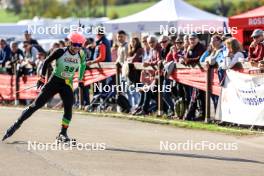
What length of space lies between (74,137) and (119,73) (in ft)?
16.0

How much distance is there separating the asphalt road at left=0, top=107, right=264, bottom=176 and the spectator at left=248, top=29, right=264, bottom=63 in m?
1.92

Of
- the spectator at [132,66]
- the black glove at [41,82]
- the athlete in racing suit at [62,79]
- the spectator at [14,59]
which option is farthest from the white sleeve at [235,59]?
the spectator at [14,59]

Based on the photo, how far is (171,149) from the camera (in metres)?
12.6

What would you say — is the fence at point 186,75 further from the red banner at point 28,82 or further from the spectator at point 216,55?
the spectator at point 216,55

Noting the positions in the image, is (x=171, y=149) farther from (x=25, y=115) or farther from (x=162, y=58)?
(x=162, y=58)

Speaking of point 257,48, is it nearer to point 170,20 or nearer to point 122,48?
point 122,48

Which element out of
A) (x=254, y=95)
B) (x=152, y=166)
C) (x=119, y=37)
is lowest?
(x=152, y=166)

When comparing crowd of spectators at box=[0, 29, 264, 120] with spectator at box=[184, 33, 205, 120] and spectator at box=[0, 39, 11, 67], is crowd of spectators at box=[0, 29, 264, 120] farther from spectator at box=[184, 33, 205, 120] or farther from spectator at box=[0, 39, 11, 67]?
spectator at box=[0, 39, 11, 67]

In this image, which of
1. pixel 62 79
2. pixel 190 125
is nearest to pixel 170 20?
pixel 190 125

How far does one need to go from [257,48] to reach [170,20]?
921cm

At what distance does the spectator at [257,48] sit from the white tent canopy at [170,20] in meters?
7.34

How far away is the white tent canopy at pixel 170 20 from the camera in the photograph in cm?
2402

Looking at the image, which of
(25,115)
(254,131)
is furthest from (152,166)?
(254,131)

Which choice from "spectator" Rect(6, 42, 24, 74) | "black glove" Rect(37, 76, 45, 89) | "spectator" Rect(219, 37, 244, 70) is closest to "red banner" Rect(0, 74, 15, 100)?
"spectator" Rect(6, 42, 24, 74)
